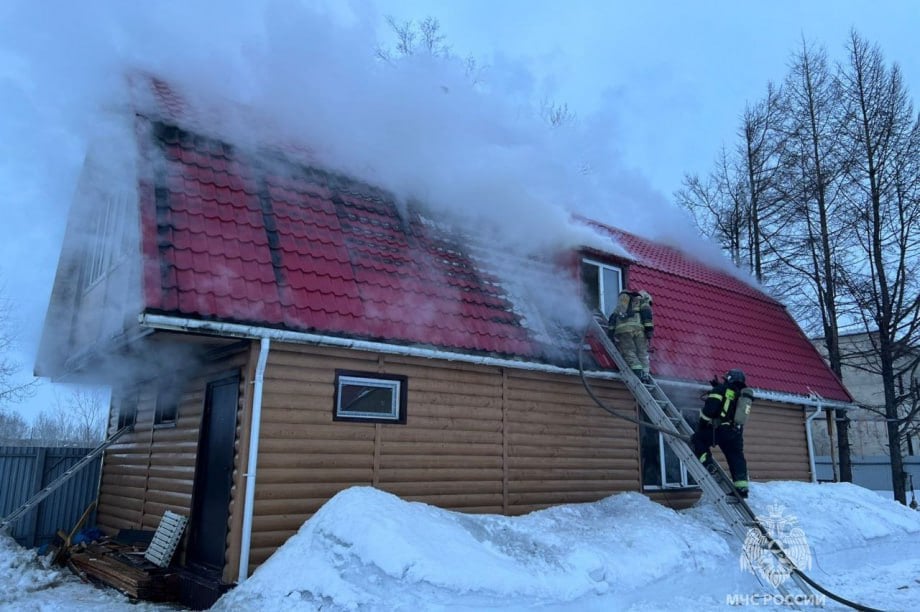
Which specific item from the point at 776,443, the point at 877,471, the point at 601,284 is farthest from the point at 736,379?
the point at 877,471

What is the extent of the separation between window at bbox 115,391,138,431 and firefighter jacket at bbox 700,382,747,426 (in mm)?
8166

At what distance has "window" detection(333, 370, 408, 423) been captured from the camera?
7.11 meters

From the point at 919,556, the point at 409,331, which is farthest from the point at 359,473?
the point at 919,556

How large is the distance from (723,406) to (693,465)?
0.88 metres

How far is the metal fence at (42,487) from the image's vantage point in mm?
10344

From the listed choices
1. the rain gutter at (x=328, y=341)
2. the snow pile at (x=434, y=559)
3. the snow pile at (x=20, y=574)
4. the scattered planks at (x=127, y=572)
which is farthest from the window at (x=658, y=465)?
the snow pile at (x=20, y=574)

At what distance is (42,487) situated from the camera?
1062 centimetres

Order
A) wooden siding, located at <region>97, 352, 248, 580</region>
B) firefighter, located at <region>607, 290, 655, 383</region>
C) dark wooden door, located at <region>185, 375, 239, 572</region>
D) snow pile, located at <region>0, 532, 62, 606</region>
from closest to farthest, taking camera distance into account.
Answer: dark wooden door, located at <region>185, 375, 239, 572</region> → snow pile, located at <region>0, 532, 62, 606</region> → wooden siding, located at <region>97, 352, 248, 580</region> → firefighter, located at <region>607, 290, 655, 383</region>

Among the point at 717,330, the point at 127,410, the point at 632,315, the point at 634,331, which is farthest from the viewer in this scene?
the point at 717,330

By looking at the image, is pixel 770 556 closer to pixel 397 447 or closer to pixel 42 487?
pixel 397 447

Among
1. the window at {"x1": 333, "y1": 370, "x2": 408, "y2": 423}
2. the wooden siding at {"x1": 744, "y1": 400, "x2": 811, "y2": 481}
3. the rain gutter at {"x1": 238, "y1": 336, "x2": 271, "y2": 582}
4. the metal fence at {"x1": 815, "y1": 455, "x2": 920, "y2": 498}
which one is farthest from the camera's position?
the metal fence at {"x1": 815, "y1": 455, "x2": 920, "y2": 498}

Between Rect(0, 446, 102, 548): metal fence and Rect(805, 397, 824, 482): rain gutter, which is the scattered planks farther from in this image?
Rect(805, 397, 824, 482): rain gutter

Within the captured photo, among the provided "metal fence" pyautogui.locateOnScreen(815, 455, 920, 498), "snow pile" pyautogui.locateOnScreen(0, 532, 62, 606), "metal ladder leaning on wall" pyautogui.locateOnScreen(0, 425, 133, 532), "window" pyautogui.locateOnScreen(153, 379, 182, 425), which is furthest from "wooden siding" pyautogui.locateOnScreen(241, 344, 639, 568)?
"metal fence" pyautogui.locateOnScreen(815, 455, 920, 498)

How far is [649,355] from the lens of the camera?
10.5 metres
